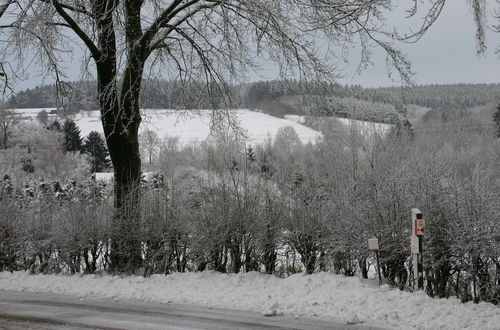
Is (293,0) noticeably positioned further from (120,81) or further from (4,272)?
(4,272)

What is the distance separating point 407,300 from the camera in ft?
29.8

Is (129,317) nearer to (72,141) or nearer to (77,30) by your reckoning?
(77,30)

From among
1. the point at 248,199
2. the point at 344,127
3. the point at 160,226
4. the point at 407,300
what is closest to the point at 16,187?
the point at 160,226

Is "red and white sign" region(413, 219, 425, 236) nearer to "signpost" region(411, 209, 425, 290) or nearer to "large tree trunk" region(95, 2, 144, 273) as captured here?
"signpost" region(411, 209, 425, 290)

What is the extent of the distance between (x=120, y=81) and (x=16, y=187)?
6824 millimetres

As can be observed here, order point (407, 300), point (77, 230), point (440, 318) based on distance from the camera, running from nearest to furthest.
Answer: point (440, 318), point (407, 300), point (77, 230)

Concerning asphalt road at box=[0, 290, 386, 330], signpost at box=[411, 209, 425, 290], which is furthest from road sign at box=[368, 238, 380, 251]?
asphalt road at box=[0, 290, 386, 330]

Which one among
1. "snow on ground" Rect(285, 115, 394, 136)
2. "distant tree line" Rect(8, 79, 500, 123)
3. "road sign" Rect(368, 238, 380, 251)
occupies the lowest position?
"road sign" Rect(368, 238, 380, 251)

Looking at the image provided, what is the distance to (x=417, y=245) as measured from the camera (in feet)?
31.6

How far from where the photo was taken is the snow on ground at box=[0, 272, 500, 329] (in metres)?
8.41

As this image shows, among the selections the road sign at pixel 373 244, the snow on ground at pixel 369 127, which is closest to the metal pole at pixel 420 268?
the road sign at pixel 373 244

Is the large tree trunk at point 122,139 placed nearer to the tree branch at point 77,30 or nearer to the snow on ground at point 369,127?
the tree branch at point 77,30

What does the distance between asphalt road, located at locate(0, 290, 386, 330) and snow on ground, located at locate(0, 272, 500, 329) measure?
14.9 inches

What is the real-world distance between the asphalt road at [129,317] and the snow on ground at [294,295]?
14.9 inches
